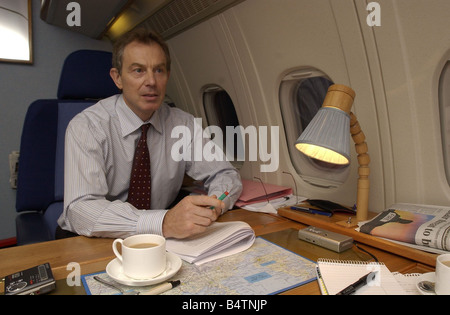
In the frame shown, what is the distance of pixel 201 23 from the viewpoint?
2.28 metres

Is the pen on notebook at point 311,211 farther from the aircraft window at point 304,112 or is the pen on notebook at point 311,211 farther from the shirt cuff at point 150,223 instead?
the shirt cuff at point 150,223

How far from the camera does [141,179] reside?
166 cm

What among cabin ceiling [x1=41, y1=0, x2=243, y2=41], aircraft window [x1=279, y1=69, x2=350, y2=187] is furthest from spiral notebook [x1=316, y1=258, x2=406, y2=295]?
cabin ceiling [x1=41, y1=0, x2=243, y2=41]

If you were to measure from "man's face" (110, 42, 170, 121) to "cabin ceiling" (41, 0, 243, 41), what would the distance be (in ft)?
1.93

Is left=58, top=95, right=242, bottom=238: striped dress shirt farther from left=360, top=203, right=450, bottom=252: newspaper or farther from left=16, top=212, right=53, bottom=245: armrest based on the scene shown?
left=360, top=203, right=450, bottom=252: newspaper

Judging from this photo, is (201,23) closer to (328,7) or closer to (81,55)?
(81,55)

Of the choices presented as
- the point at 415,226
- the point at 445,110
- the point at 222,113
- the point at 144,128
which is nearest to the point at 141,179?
the point at 144,128

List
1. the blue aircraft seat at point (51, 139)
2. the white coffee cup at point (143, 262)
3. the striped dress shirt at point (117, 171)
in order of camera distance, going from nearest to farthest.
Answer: the white coffee cup at point (143, 262) < the striped dress shirt at point (117, 171) < the blue aircraft seat at point (51, 139)

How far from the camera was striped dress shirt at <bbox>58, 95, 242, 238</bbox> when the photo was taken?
124 cm

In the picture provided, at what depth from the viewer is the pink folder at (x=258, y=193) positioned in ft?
5.64

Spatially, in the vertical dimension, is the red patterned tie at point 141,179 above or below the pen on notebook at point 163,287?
above

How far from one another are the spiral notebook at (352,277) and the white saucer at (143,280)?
396 mm

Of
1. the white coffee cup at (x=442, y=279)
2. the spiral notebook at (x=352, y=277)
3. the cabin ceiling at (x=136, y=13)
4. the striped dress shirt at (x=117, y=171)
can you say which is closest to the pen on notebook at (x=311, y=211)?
the striped dress shirt at (x=117, y=171)

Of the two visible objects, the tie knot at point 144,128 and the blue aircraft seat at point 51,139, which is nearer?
the tie knot at point 144,128
